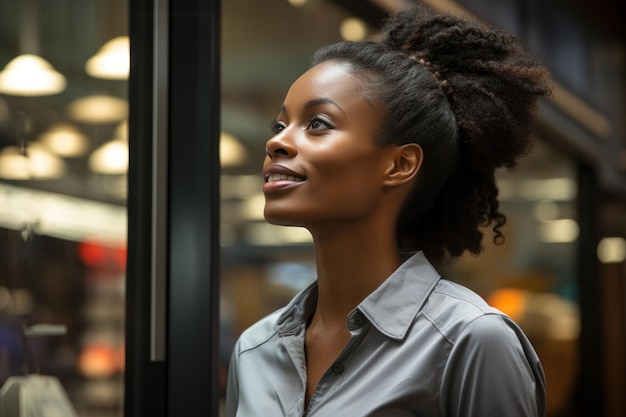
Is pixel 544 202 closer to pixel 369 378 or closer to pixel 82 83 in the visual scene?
pixel 82 83

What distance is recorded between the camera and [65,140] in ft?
7.82

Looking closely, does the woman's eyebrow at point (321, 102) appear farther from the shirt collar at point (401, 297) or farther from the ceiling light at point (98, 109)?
the ceiling light at point (98, 109)

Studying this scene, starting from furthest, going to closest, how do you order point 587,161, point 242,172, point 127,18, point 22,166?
point 587,161 → point 242,172 → point 127,18 → point 22,166

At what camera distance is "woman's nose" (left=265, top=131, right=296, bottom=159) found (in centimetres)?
162

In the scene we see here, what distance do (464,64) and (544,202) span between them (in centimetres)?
403

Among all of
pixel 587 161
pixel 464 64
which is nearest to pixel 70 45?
pixel 464 64

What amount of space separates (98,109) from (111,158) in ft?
0.43

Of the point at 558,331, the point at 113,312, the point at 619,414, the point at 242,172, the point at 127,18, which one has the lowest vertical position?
the point at 619,414

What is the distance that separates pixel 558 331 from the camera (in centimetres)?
575

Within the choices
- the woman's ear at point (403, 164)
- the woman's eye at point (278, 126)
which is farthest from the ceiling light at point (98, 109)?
the woman's ear at point (403, 164)

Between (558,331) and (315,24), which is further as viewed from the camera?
(558,331)

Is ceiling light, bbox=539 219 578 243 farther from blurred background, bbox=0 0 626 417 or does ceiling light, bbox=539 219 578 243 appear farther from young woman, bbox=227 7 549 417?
young woman, bbox=227 7 549 417

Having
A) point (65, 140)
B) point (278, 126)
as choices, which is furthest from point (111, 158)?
point (278, 126)

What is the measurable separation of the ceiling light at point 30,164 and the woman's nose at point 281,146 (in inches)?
30.3
